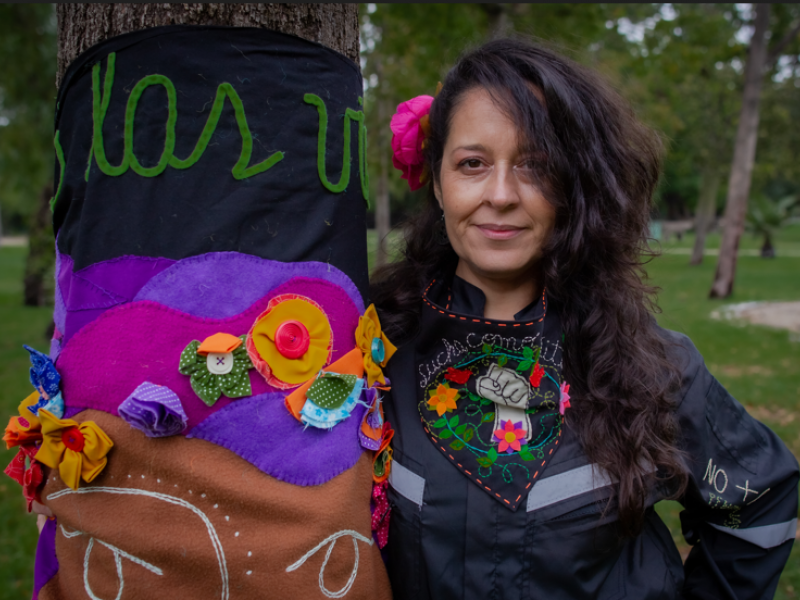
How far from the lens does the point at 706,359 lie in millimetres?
7199

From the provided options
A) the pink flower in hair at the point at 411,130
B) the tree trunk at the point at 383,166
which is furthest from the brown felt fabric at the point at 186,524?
the tree trunk at the point at 383,166

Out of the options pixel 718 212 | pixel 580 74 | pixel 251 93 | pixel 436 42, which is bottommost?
pixel 718 212

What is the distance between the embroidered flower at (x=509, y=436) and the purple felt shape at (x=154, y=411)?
2.50 ft

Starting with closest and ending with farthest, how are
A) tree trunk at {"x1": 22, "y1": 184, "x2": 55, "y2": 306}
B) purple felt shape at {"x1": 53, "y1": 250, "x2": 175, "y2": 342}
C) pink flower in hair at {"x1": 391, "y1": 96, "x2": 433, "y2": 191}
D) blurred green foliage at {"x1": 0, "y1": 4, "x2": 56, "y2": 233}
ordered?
purple felt shape at {"x1": 53, "y1": 250, "x2": 175, "y2": 342} < pink flower in hair at {"x1": 391, "y1": 96, "x2": 433, "y2": 191} < blurred green foliage at {"x1": 0, "y1": 4, "x2": 56, "y2": 233} < tree trunk at {"x1": 22, "y1": 184, "x2": 55, "y2": 306}

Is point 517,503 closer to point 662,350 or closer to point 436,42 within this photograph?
point 662,350

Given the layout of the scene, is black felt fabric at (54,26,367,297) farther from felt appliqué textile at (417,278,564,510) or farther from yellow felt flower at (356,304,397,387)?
felt appliqué textile at (417,278,564,510)

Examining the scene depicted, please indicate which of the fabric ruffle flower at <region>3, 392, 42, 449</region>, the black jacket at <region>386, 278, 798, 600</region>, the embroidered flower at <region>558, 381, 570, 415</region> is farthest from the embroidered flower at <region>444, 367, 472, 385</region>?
the fabric ruffle flower at <region>3, 392, 42, 449</region>

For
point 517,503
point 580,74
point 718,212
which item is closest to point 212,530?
point 517,503

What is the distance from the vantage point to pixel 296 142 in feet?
4.32

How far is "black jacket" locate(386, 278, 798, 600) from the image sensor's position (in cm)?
144

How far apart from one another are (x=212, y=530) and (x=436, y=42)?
26.7 feet

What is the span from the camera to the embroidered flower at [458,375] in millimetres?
1577

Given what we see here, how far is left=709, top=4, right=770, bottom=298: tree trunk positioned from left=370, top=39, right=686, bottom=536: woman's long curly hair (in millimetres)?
11161

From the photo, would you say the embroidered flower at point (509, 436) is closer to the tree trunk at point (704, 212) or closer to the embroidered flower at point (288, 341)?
the embroidered flower at point (288, 341)
